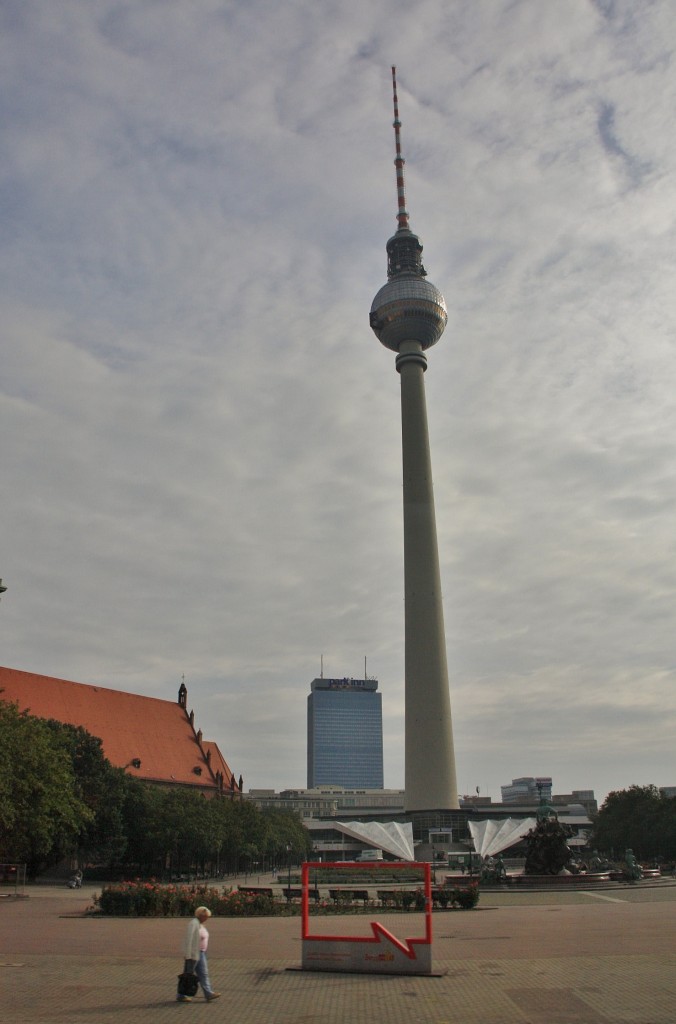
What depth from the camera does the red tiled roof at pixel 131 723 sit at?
9325 cm

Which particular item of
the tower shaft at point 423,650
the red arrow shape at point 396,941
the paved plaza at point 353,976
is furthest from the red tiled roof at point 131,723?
the red arrow shape at point 396,941

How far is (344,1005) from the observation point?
15.9 m

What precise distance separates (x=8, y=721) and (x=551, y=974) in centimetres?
3967

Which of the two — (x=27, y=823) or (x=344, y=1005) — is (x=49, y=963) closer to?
(x=344, y=1005)

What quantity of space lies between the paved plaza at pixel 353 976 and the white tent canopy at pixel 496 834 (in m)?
52.7

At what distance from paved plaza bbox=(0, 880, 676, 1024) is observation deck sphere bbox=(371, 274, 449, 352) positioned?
10351cm

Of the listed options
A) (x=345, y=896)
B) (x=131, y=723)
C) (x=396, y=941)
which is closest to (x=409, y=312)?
(x=131, y=723)

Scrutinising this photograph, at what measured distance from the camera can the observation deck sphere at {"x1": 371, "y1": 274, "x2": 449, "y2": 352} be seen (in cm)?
12581

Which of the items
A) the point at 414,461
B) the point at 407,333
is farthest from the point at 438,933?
the point at 407,333

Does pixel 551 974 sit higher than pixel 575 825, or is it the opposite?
pixel 575 825

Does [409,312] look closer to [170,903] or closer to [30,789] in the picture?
[30,789]

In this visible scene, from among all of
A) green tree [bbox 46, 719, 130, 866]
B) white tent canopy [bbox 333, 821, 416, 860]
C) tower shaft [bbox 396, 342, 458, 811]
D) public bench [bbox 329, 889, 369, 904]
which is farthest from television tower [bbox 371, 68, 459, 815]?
public bench [bbox 329, 889, 369, 904]

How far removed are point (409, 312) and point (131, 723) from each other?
68.9 meters

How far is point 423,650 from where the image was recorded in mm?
109812
